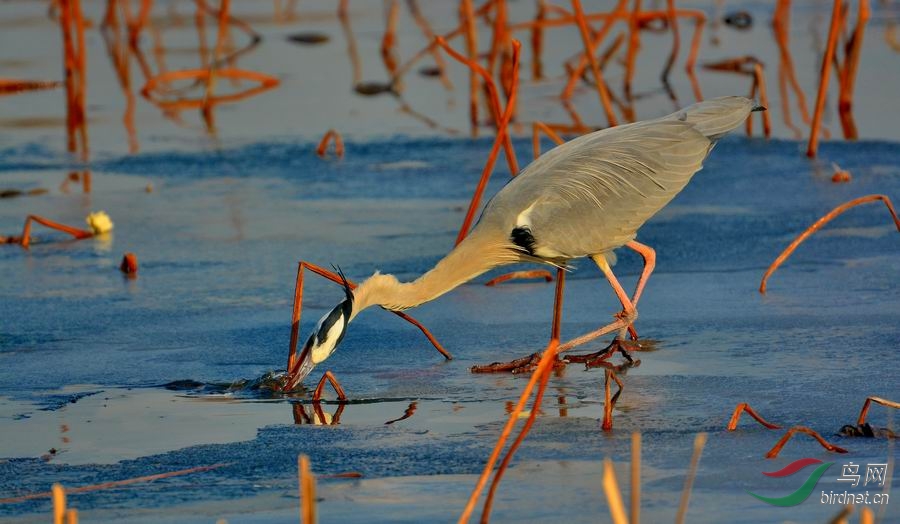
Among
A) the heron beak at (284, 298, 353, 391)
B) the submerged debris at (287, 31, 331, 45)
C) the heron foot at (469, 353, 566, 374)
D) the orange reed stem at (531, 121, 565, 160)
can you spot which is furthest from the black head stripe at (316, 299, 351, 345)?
the submerged debris at (287, 31, 331, 45)

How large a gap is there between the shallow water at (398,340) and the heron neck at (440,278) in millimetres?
292

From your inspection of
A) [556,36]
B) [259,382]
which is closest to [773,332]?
[259,382]

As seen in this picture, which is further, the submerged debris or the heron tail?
the submerged debris

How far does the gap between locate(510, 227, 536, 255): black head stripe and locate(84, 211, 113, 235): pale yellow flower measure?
346cm

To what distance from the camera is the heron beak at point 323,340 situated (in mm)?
5320

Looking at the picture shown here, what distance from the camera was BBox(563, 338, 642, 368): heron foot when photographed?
594 centimetres

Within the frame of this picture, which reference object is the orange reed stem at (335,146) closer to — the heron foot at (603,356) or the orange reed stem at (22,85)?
the heron foot at (603,356)

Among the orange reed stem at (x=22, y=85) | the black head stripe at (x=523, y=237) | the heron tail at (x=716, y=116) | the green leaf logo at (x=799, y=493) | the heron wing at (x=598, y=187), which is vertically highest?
the heron tail at (x=716, y=116)

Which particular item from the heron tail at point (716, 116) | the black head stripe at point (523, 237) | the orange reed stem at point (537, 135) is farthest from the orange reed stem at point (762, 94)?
the black head stripe at point (523, 237)

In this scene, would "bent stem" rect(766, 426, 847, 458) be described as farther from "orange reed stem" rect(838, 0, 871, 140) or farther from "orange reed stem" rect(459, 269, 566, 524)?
"orange reed stem" rect(838, 0, 871, 140)

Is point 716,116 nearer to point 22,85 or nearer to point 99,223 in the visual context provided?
point 99,223

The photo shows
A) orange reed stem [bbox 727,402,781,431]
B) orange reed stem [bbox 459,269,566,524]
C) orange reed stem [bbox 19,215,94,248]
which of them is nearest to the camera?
orange reed stem [bbox 459,269,566,524]

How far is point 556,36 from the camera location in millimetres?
17938

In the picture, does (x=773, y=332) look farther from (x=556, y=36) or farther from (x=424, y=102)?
(x=556, y=36)
